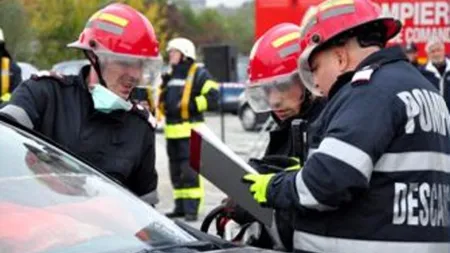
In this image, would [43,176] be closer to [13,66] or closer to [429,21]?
[13,66]

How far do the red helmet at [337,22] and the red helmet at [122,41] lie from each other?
99 centimetres

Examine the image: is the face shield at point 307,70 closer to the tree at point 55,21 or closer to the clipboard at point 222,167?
A: the clipboard at point 222,167

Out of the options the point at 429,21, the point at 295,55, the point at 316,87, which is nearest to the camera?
the point at 316,87

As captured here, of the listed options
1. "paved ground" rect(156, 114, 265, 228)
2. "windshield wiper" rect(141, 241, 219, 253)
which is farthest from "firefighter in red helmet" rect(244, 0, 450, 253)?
"paved ground" rect(156, 114, 265, 228)

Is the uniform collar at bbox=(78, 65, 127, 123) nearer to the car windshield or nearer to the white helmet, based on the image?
the car windshield

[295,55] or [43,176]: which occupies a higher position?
[295,55]

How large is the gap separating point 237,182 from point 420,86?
29.3 inches

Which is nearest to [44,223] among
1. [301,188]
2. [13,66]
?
[301,188]

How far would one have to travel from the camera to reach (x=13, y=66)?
32.5 feet

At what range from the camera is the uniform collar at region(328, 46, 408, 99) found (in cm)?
363

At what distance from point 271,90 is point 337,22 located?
30.1 inches

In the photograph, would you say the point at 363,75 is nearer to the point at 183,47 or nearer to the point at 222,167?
the point at 222,167

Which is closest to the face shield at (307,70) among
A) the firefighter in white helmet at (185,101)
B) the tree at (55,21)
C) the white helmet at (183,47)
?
the tree at (55,21)

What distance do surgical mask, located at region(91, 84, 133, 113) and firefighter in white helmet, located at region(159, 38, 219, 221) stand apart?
5.97 metres
